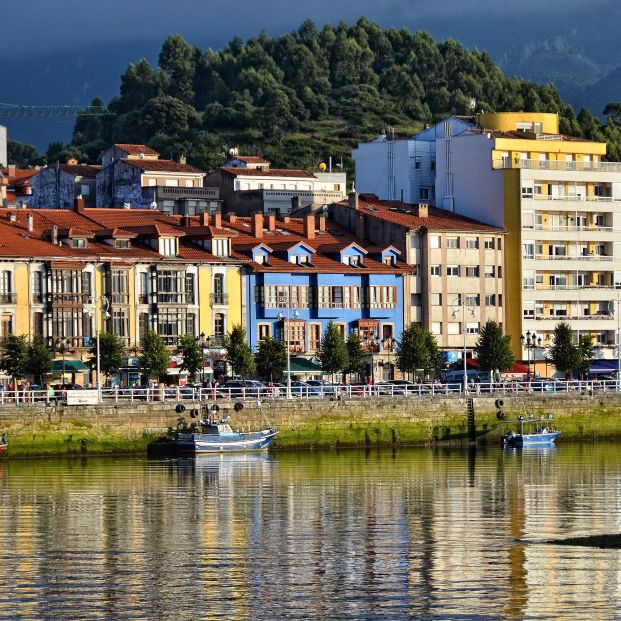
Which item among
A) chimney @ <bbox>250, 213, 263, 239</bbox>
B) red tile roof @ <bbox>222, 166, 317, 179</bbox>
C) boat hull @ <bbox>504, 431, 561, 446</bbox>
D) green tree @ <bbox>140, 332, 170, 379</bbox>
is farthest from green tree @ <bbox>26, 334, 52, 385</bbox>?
red tile roof @ <bbox>222, 166, 317, 179</bbox>

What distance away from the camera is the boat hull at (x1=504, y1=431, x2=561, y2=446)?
101 metres

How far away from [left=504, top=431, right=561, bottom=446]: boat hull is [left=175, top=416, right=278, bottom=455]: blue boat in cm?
1239

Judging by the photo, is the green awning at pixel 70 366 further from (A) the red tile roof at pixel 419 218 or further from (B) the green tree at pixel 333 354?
(A) the red tile roof at pixel 419 218

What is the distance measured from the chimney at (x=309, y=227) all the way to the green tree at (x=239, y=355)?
1784 centimetres

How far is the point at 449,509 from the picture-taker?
68125 millimetres

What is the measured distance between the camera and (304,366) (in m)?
118

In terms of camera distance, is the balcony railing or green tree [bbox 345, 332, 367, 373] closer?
green tree [bbox 345, 332, 367, 373]

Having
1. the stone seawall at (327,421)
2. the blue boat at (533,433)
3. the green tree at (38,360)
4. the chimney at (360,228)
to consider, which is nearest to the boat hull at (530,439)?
the blue boat at (533,433)

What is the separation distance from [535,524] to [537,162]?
77077 millimetres

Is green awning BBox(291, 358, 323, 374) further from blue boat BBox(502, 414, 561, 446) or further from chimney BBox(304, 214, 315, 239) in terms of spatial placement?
blue boat BBox(502, 414, 561, 446)

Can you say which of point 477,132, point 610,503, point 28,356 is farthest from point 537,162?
point 610,503

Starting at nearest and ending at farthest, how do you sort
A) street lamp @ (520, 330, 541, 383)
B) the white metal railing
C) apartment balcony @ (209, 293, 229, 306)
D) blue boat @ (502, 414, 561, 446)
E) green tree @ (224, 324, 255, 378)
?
1. the white metal railing
2. blue boat @ (502, 414, 561, 446)
3. green tree @ (224, 324, 255, 378)
4. apartment balcony @ (209, 293, 229, 306)
5. street lamp @ (520, 330, 541, 383)

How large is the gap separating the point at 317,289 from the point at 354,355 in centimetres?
851

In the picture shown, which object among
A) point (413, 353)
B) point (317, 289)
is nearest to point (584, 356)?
point (413, 353)
